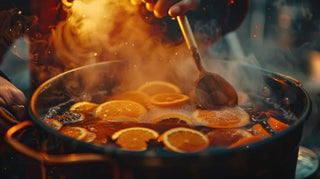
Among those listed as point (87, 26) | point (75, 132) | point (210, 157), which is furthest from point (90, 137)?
point (87, 26)

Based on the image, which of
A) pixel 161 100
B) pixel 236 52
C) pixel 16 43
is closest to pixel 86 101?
pixel 161 100

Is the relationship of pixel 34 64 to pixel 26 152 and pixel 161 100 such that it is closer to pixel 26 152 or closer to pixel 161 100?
pixel 161 100

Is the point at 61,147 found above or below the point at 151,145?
above

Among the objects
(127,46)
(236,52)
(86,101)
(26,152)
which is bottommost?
(236,52)

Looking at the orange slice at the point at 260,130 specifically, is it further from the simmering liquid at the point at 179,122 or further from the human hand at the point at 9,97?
the human hand at the point at 9,97

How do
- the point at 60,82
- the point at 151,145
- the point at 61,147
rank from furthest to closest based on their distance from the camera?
the point at 60,82 → the point at 151,145 → the point at 61,147

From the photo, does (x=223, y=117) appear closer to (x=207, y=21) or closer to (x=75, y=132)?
(x=75, y=132)

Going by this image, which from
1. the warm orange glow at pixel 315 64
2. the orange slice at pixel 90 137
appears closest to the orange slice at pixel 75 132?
the orange slice at pixel 90 137

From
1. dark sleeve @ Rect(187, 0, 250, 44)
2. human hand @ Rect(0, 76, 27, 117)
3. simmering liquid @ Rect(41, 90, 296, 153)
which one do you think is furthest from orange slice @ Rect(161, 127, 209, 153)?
dark sleeve @ Rect(187, 0, 250, 44)
